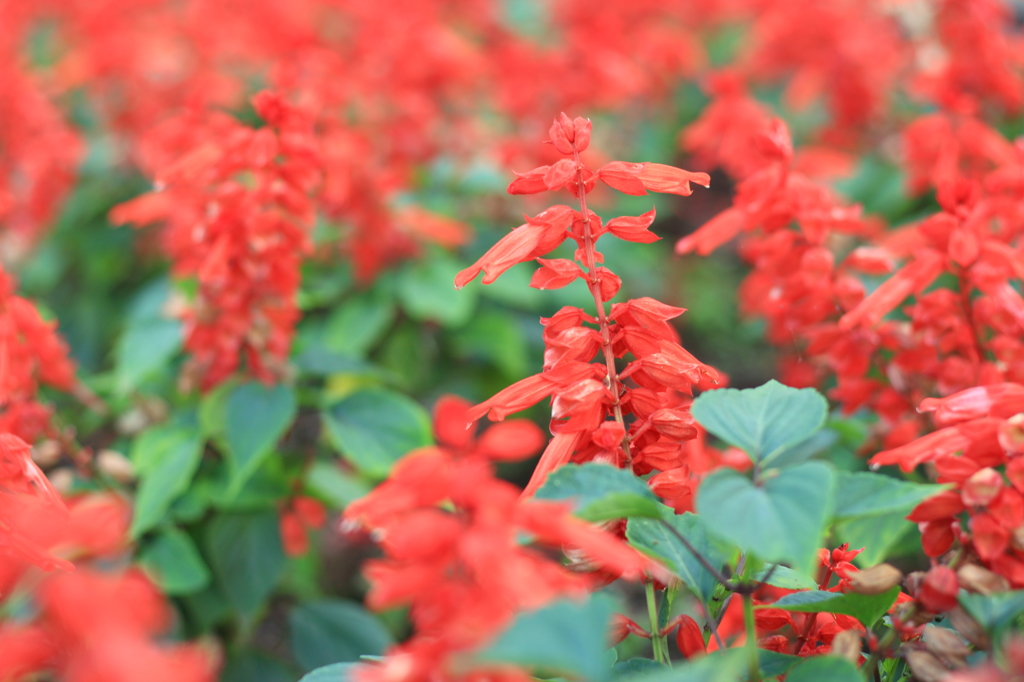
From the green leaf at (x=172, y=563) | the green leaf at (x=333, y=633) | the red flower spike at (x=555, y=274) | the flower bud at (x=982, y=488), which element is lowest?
the green leaf at (x=333, y=633)

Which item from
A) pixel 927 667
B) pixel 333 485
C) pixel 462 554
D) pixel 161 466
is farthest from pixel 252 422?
pixel 927 667

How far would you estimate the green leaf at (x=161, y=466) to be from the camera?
125 cm

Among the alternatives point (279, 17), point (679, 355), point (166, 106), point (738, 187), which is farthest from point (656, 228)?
point (679, 355)

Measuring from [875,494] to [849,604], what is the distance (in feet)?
0.45

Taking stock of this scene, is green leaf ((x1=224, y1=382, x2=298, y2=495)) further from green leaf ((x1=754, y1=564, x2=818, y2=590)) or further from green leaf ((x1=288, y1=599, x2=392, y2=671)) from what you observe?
green leaf ((x1=754, y1=564, x2=818, y2=590))

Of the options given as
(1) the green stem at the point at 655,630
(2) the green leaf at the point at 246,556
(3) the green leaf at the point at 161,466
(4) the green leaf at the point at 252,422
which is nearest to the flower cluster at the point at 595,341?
(1) the green stem at the point at 655,630

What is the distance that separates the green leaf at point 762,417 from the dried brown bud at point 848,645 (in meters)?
0.18

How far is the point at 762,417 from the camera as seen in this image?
0.71 m

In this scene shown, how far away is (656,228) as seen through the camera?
Result: 3.34 metres

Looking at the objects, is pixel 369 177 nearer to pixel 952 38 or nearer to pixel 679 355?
pixel 679 355

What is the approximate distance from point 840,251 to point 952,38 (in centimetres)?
61

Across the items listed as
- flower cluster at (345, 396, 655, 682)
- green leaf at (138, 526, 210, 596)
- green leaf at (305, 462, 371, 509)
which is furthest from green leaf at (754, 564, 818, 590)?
green leaf at (138, 526, 210, 596)

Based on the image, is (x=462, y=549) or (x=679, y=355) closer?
(x=462, y=549)

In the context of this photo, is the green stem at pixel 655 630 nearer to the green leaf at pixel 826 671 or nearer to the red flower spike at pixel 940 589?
the green leaf at pixel 826 671
